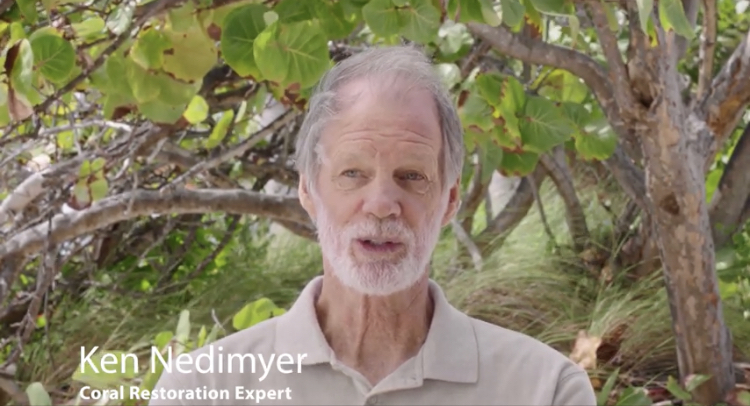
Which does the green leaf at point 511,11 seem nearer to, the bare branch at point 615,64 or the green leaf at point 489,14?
the green leaf at point 489,14

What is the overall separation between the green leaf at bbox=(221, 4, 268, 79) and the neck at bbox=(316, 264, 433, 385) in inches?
24.3

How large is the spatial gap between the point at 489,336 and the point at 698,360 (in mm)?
1349

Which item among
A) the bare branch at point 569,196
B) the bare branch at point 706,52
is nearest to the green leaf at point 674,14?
the bare branch at point 706,52

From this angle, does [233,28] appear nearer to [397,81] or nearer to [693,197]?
[397,81]

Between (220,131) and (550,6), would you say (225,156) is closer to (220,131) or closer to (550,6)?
(220,131)

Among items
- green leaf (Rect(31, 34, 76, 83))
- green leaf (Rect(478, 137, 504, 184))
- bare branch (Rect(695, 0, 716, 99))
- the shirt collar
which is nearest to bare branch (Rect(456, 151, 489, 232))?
bare branch (Rect(695, 0, 716, 99))

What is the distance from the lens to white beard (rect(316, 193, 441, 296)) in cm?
148

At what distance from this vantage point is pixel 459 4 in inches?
76.8

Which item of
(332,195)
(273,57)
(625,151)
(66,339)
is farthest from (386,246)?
(66,339)

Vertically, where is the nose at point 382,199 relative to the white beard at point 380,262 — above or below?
above

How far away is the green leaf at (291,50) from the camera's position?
6.41 feet

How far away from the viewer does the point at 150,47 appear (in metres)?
2.17

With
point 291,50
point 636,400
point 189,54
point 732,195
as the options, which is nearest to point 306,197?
point 291,50

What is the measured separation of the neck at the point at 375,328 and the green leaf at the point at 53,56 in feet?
2.38
